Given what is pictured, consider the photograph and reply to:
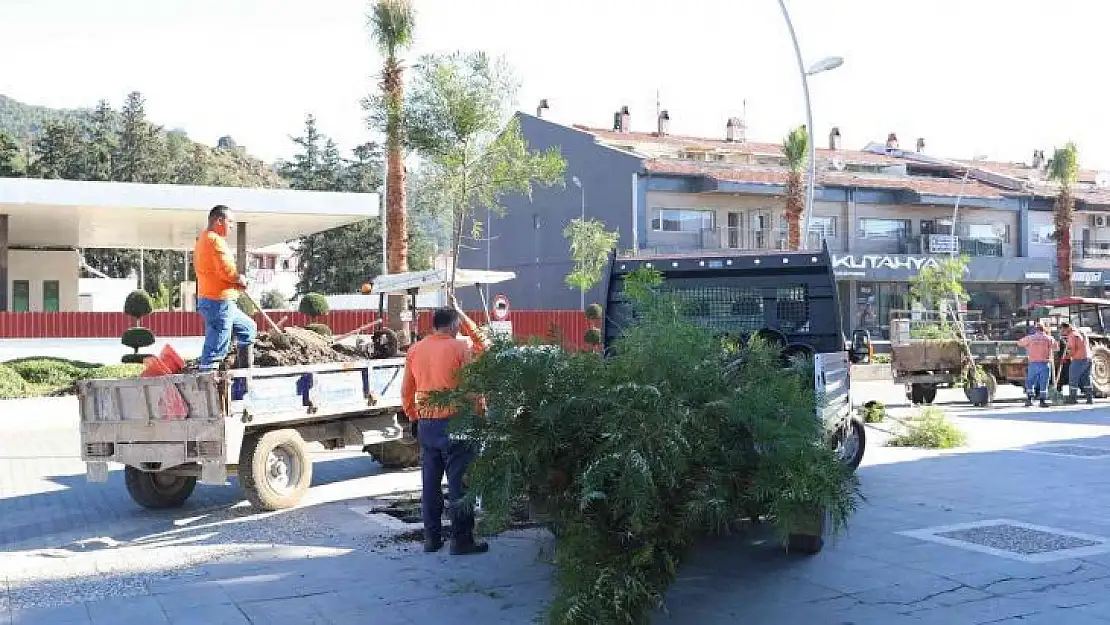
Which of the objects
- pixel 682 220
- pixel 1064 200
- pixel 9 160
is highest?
pixel 9 160

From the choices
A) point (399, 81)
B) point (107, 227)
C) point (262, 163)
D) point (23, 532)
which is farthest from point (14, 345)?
point (262, 163)

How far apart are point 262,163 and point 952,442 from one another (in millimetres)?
132986

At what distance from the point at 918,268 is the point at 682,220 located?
10.5m

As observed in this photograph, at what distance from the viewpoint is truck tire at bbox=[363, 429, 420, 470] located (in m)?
12.4

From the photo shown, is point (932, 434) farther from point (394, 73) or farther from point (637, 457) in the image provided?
point (394, 73)

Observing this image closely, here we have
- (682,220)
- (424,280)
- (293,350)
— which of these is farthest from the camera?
(682,220)

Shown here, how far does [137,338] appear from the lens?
2822 cm

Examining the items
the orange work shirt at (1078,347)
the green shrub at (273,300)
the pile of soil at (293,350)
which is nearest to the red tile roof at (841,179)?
the orange work shirt at (1078,347)

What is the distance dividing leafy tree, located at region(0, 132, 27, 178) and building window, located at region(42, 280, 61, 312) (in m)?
22.2

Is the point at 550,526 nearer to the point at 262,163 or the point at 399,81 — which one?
the point at 399,81

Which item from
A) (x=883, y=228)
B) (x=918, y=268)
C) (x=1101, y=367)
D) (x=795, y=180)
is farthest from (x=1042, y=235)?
(x=1101, y=367)

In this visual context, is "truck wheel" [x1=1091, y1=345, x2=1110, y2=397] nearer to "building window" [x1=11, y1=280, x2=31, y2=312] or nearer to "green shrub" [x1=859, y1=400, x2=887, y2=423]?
"green shrub" [x1=859, y1=400, x2=887, y2=423]

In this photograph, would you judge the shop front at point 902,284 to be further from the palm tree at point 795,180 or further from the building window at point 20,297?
the building window at point 20,297

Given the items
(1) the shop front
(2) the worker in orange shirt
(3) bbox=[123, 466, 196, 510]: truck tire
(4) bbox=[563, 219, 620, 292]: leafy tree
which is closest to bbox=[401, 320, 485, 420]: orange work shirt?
(2) the worker in orange shirt
